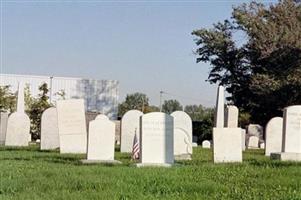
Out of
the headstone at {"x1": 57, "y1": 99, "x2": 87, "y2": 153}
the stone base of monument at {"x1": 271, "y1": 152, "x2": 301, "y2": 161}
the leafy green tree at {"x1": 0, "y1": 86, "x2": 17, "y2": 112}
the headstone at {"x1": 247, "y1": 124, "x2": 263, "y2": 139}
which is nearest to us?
the stone base of monument at {"x1": 271, "y1": 152, "x2": 301, "y2": 161}

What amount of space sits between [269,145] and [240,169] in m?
10.6

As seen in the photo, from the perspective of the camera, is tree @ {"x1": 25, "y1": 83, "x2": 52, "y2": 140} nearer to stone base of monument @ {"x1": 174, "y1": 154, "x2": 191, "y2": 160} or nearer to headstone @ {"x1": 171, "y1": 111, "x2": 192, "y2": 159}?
headstone @ {"x1": 171, "y1": 111, "x2": 192, "y2": 159}

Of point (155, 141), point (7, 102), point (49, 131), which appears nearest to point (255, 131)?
point (7, 102)

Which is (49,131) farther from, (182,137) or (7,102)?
(7,102)

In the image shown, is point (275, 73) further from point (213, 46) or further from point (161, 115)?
point (161, 115)

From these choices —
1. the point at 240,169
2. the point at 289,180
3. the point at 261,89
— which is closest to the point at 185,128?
the point at 240,169

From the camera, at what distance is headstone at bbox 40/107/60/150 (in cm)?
2395

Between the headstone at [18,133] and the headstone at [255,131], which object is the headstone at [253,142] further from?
the headstone at [18,133]

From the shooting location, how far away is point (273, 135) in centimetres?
2262

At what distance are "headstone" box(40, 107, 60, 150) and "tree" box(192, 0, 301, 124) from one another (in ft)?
71.4

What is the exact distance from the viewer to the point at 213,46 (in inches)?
1994

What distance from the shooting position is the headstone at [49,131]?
23953mm

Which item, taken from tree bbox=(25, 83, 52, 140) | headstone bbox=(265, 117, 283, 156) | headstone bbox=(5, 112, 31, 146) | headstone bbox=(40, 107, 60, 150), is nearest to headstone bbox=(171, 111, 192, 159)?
headstone bbox=(265, 117, 283, 156)

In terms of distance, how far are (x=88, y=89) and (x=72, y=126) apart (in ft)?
128
